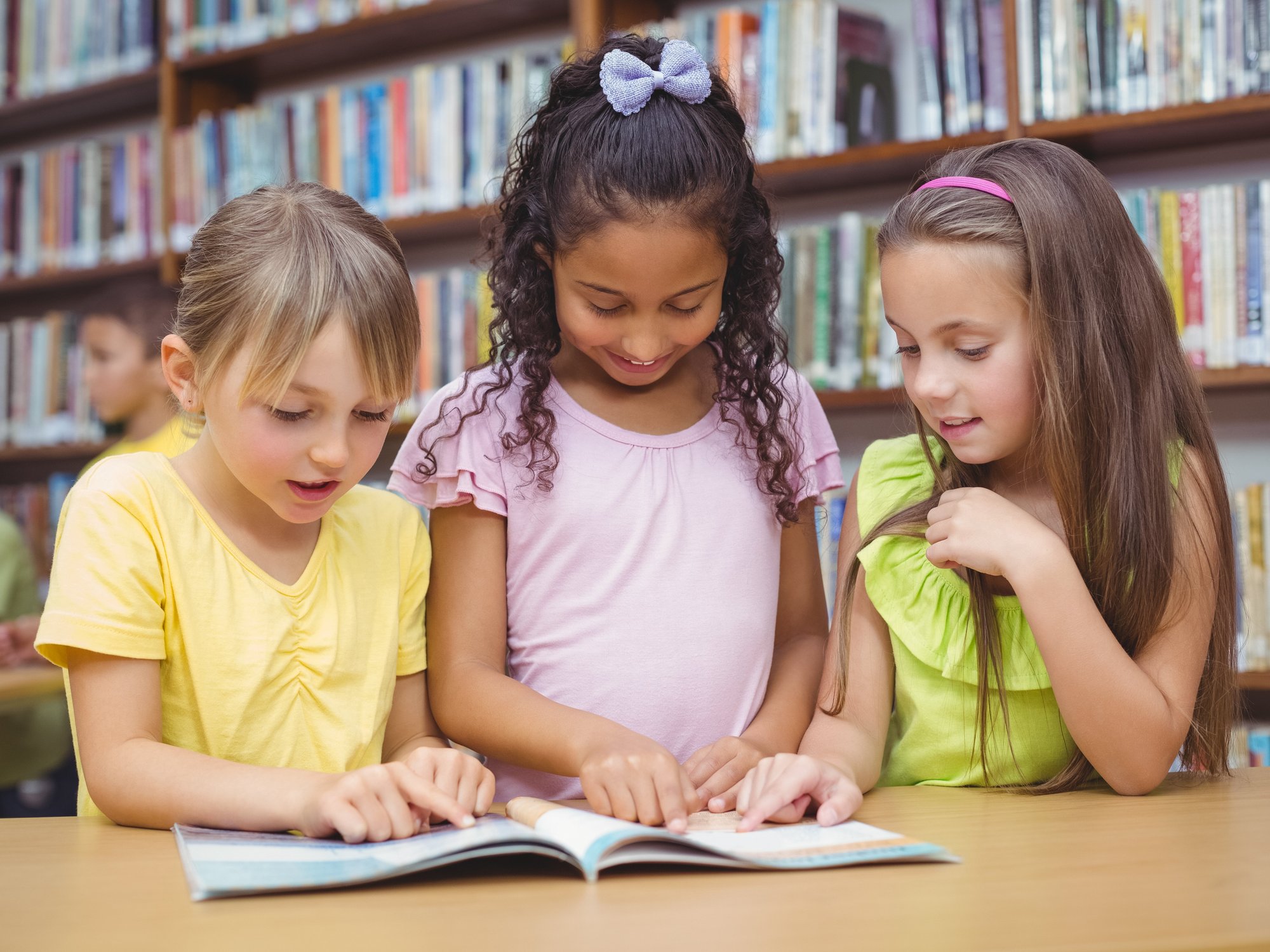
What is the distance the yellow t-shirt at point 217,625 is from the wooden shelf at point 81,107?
96.9 inches

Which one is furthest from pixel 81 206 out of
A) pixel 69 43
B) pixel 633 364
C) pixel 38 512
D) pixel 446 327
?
pixel 633 364

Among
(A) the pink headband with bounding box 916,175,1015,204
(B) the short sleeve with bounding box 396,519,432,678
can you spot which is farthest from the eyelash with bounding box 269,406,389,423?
(A) the pink headband with bounding box 916,175,1015,204

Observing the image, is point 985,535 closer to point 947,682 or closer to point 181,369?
point 947,682

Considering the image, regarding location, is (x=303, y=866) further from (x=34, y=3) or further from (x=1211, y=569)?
(x=34, y=3)

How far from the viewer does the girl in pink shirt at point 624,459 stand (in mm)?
1156

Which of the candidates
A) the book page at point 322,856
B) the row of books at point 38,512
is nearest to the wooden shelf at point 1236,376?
the book page at point 322,856

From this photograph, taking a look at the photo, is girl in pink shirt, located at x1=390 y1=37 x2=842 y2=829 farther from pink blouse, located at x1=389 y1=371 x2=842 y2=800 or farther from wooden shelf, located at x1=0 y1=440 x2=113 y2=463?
wooden shelf, located at x1=0 y1=440 x2=113 y2=463

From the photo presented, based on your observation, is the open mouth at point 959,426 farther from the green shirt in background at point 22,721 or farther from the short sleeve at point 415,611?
the green shirt in background at point 22,721

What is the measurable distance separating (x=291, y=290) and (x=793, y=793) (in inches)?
23.1

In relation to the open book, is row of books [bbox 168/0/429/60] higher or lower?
higher

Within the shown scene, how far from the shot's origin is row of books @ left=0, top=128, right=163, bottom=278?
10.5 feet

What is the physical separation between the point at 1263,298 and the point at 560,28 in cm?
164

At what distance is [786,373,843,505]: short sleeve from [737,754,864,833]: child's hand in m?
0.47

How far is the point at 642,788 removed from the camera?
877 millimetres
